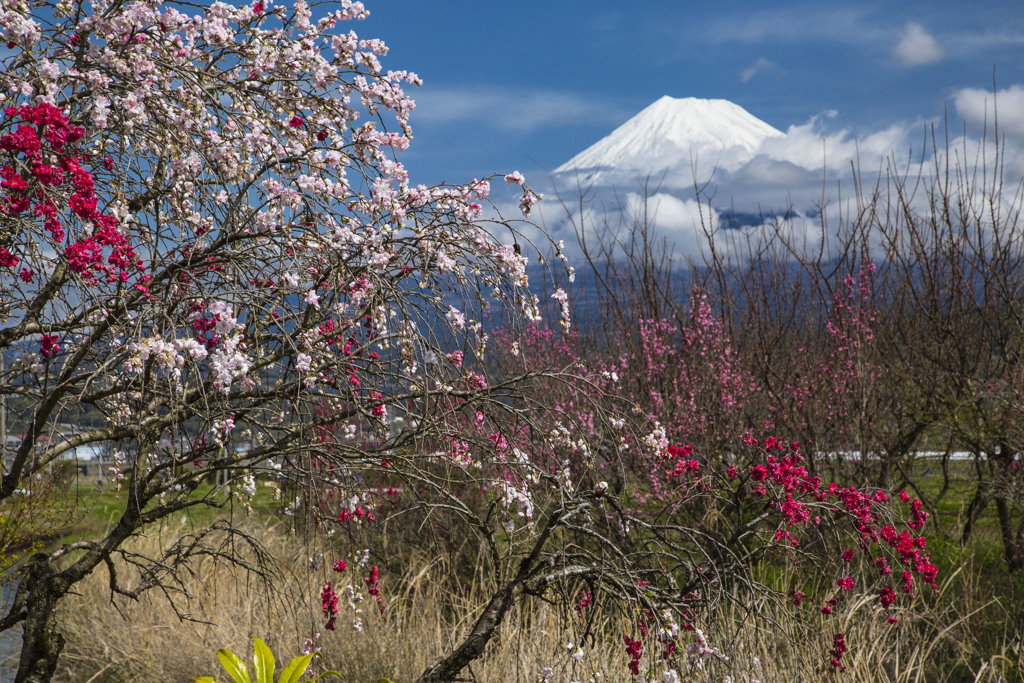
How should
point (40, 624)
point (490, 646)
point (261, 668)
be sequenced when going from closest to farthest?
point (261, 668) < point (40, 624) < point (490, 646)

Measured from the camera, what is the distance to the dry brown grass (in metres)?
4.28

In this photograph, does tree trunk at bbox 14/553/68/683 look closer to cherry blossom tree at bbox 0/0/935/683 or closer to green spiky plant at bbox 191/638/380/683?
cherry blossom tree at bbox 0/0/935/683

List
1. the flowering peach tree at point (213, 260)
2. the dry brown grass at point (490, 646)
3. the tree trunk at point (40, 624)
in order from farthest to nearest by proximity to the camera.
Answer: the dry brown grass at point (490, 646), the tree trunk at point (40, 624), the flowering peach tree at point (213, 260)

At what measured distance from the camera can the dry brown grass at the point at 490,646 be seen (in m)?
4.28

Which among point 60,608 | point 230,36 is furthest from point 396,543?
point 230,36

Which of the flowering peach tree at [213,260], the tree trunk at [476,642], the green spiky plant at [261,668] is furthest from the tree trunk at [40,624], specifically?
the tree trunk at [476,642]

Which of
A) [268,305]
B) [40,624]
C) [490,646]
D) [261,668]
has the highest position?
[268,305]

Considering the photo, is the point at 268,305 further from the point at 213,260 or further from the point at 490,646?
the point at 490,646

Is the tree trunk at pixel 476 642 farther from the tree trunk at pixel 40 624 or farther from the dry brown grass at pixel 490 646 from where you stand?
the tree trunk at pixel 40 624

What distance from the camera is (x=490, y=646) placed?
193 inches

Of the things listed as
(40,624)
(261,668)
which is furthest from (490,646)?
(40,624)

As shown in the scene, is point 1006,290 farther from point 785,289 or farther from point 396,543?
point 396,543

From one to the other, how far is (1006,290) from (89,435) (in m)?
6.68

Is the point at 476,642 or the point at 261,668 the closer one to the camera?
the point at 476,642
